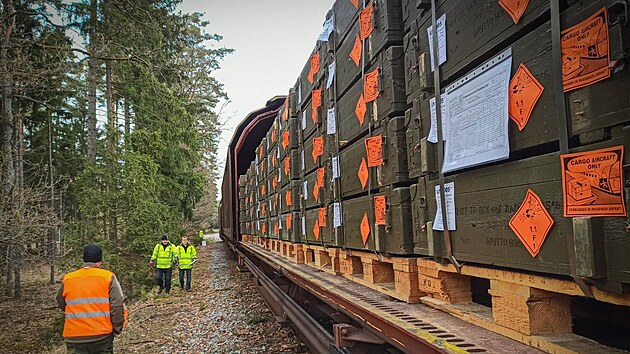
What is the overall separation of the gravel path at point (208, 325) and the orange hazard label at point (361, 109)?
394 cm

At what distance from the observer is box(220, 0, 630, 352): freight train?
1579mm

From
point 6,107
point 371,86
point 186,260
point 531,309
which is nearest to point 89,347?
point 371,86

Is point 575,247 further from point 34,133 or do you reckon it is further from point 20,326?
point 34,133

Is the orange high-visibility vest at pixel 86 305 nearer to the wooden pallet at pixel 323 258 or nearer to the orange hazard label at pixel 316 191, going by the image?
the wooden pallet at pixel 323 258

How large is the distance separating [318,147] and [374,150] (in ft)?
6.60

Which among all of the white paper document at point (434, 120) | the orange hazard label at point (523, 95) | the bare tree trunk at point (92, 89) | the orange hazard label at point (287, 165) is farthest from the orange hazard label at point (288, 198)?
the bare tree trunk at point (92, 89)

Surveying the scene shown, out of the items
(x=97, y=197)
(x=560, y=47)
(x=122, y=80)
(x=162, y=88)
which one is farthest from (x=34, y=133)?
(x=560, y=47)

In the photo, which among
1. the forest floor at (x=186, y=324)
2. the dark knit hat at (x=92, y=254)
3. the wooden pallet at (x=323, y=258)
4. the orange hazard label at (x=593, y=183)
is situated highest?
the orange hazard label at (x=593, y=183)

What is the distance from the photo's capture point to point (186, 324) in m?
9.16

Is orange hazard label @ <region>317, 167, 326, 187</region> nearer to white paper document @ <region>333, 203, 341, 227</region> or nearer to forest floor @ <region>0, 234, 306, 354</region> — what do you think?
white paper document @ <region>333, 203, 341, 227</region>

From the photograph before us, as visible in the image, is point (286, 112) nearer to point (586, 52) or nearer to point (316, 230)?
point (316, 230)

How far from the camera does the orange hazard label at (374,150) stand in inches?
132

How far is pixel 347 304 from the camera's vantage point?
11.1ft

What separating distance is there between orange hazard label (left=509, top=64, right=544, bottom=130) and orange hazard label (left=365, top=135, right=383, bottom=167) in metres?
1.35
